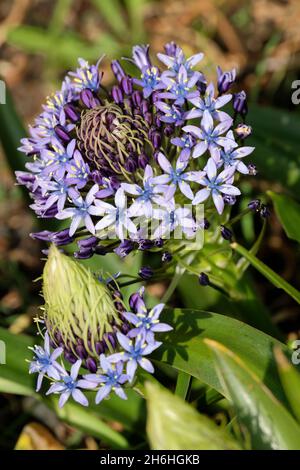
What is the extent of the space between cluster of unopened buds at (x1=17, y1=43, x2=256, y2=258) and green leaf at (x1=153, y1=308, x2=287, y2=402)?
0.40 meters

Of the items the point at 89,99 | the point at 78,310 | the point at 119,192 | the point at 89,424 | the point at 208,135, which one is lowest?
the point at 89,424

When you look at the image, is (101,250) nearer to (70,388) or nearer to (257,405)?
(70,388)

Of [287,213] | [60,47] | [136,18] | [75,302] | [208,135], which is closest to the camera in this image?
[75,302]

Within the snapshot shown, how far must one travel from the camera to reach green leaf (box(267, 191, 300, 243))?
136 inches

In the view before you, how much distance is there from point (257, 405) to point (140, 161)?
111cm

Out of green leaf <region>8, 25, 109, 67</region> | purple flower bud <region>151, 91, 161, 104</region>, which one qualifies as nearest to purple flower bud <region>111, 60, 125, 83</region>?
purple flower bud <region>151, 91, 161, 104</region>

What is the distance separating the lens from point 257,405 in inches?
98.7

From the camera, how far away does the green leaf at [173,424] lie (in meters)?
2.18

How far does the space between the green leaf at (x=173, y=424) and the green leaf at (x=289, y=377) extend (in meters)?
0.32

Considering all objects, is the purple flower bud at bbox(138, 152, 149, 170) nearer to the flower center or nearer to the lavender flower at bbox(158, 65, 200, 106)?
the flower center

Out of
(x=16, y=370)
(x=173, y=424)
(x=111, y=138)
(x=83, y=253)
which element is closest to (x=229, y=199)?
(x=111, y=138)

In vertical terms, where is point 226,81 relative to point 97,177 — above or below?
above

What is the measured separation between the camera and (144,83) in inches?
127

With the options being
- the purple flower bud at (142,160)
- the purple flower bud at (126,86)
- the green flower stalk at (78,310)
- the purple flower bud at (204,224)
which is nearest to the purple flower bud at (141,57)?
the purple flower bud at (126,86)
